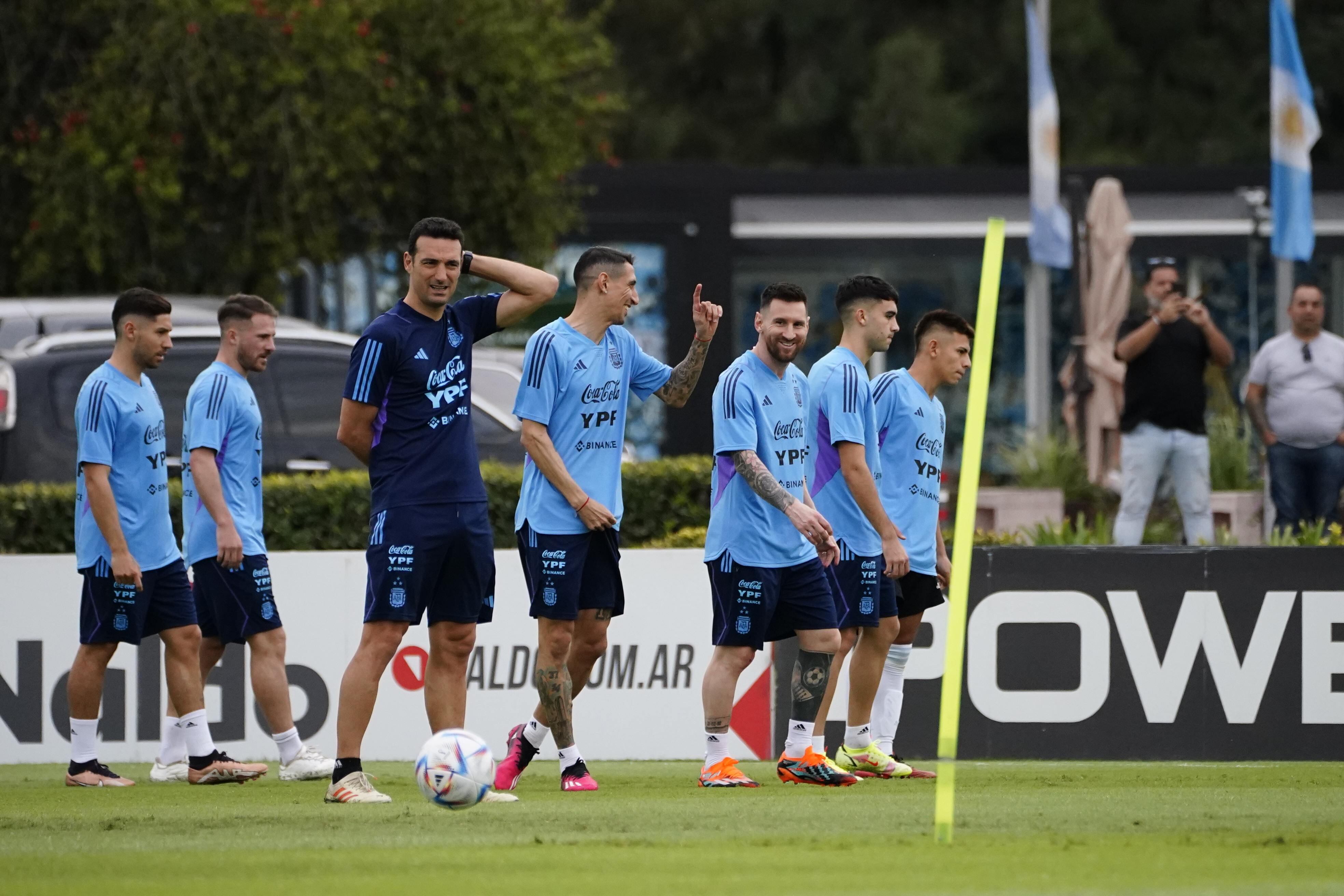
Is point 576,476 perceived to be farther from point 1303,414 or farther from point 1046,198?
point 1046,198

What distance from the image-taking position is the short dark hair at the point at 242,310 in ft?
31.9

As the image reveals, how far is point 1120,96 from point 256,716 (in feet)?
96.7

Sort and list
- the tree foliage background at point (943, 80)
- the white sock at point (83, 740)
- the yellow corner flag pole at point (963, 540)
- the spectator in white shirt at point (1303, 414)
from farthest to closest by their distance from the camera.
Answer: the tree foliage background at point (943, 80), the spectator in white shirt at point (1303, 414), the white sock at point (83, 740), the yellow corner flag pole at point (963, 540)

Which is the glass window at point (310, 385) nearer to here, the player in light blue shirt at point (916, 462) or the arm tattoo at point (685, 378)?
the player in light blue shirt at point (916, 462)

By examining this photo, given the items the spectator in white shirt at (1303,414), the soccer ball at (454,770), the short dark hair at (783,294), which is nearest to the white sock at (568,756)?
the soccer ball at (454,770)

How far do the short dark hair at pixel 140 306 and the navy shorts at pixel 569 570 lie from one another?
7.26 feet

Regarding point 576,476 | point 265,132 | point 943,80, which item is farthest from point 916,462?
point 943,80

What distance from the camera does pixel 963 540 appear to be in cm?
662

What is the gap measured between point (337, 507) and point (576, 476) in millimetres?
4880

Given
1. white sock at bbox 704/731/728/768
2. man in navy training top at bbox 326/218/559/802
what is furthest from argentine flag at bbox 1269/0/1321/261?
man in navy training top at bbox 326/218/559/802

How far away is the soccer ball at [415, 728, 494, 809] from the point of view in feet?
24.1

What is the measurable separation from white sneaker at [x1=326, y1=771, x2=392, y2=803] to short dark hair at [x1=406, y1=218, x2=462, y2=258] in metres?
2.02

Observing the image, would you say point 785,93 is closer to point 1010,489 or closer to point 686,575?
point 1010,489

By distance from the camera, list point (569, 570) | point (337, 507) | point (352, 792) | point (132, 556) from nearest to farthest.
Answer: point (352, 792)
point (569, 570)
point (132, 556)
point (337, 507)
